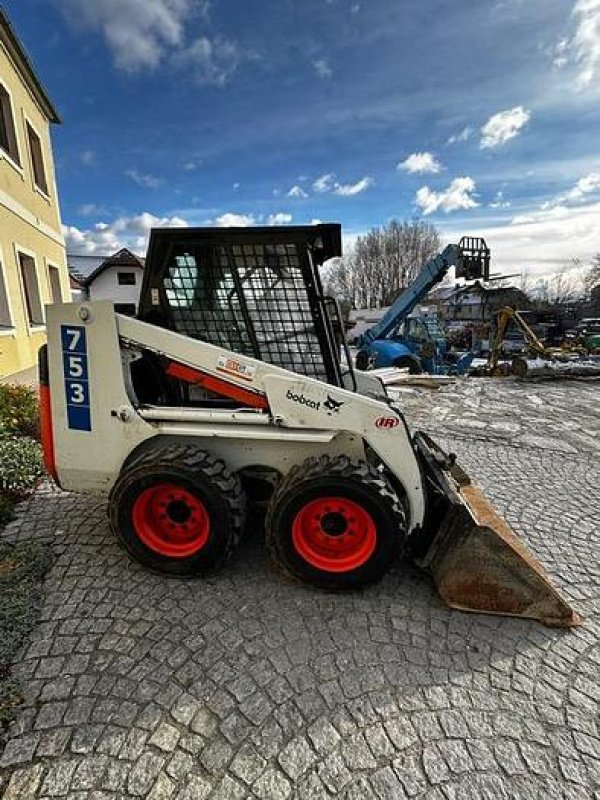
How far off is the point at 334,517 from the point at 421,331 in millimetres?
11612

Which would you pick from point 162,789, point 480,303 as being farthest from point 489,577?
point 480,303

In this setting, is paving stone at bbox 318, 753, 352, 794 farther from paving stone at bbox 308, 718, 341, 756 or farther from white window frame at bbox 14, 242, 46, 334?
white window frame at bbox 14, 242, 46, 334

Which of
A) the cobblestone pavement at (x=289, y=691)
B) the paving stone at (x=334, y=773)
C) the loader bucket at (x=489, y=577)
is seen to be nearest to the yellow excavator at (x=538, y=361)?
the cobblestone pavement at (x=289, y=691)

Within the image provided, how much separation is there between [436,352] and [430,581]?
10998 mm

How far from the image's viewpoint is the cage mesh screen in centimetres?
297

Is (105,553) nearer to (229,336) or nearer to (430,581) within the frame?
(229,336)

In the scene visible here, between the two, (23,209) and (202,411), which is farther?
(23,209)

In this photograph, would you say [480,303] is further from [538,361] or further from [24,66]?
[24,66]

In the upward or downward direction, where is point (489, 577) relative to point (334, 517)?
downward

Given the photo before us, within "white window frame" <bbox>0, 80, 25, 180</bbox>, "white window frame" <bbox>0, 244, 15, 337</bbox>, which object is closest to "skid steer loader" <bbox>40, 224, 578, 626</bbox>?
"white window frame" <bbox>0, 244, 15, 337</bbox>

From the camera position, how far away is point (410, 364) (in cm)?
1250

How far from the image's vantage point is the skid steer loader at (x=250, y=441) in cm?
266

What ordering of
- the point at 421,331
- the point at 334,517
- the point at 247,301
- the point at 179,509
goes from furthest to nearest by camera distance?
the point at 421,331 → the point at 247,301 → the point at 179,509 → the point at 334,517

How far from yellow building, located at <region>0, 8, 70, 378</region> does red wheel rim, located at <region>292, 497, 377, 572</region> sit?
6.01 meters
